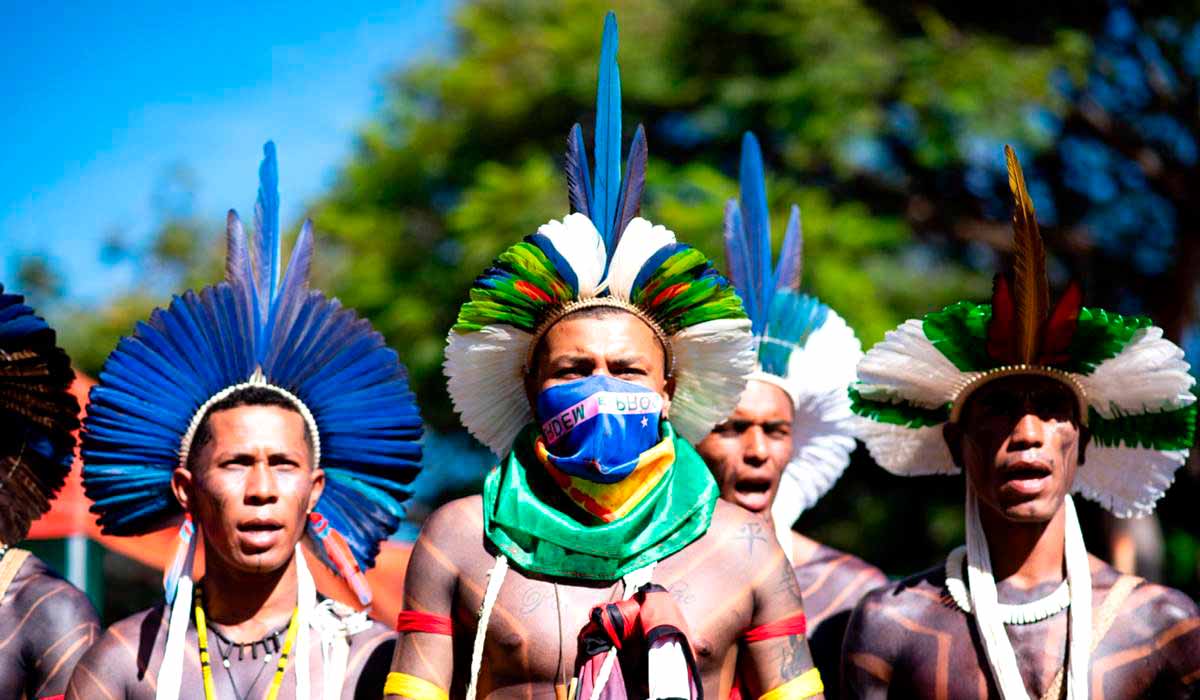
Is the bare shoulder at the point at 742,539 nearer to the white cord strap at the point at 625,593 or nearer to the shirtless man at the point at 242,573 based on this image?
the white cord strap at the point at 625,593

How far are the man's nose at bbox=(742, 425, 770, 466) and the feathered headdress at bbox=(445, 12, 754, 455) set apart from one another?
3.31 feet

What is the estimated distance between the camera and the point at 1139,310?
1441 cm

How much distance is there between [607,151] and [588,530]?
982 mm

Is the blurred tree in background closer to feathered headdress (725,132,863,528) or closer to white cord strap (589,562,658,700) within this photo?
feathered headdress (725,132,863,528)

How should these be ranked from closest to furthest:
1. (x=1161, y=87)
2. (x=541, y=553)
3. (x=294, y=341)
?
(x=541, y=553) → (x=294, y=341) → (x=1161, y=87)

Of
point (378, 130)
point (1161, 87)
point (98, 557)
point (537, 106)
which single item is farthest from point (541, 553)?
point (378, 130)

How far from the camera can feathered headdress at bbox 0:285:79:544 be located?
4551 millimetres

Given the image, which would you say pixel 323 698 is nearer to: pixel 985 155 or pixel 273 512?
pixel 273 512

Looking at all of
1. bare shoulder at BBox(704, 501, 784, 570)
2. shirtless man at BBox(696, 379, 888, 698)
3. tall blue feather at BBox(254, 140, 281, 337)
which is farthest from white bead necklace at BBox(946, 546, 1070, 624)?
tall blue feather at BBox(254, 140, 281, 337)

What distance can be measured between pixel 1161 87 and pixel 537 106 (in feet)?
18.0

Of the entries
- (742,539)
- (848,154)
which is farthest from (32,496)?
(848,154)

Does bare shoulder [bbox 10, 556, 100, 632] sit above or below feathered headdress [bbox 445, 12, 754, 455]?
below

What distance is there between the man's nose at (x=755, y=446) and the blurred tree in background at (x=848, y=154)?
6220mm

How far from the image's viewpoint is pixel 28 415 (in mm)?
4613
